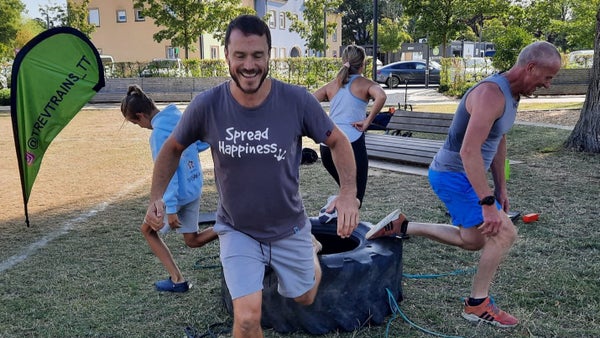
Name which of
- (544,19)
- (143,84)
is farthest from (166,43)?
(544,19)

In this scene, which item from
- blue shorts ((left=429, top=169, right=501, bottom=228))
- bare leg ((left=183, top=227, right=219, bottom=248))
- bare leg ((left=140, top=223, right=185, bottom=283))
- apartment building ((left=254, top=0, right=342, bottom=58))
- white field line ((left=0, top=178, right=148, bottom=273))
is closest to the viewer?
blue shorts ((left=429, top=169, right=501, bottom=228))

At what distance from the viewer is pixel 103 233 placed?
19.7ft

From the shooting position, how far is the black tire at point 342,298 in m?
3.56

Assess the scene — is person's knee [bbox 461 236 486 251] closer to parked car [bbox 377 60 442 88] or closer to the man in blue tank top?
the man in blue tank top

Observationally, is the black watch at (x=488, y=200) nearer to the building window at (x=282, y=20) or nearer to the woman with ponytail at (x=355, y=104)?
the woman with ponytail at (x=355, y=104)

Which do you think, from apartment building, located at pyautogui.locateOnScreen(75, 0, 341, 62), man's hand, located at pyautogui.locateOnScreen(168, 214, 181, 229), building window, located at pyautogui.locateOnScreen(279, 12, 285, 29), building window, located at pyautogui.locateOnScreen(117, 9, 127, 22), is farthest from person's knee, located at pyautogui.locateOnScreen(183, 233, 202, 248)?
building window, located at pyautogui.locateOnScreen(279, 12, 285, 29)

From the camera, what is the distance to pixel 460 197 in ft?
12.5

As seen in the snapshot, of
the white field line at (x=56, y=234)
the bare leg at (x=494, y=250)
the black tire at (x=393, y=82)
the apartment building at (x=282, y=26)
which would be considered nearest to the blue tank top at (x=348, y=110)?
the bare leg at (x=494, y=250)

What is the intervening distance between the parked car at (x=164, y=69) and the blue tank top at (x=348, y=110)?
23483 mm

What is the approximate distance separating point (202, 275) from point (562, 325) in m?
2.70

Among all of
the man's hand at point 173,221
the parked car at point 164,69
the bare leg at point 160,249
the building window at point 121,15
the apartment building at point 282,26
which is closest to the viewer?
the man's hand at point 173,221

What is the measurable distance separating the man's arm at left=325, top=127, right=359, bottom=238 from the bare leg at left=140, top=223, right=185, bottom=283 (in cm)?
178

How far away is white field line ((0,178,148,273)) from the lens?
5160 mm

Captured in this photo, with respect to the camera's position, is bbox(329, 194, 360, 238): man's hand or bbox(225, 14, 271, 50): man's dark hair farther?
bbox(329, 194, 360, 238): man's hand
